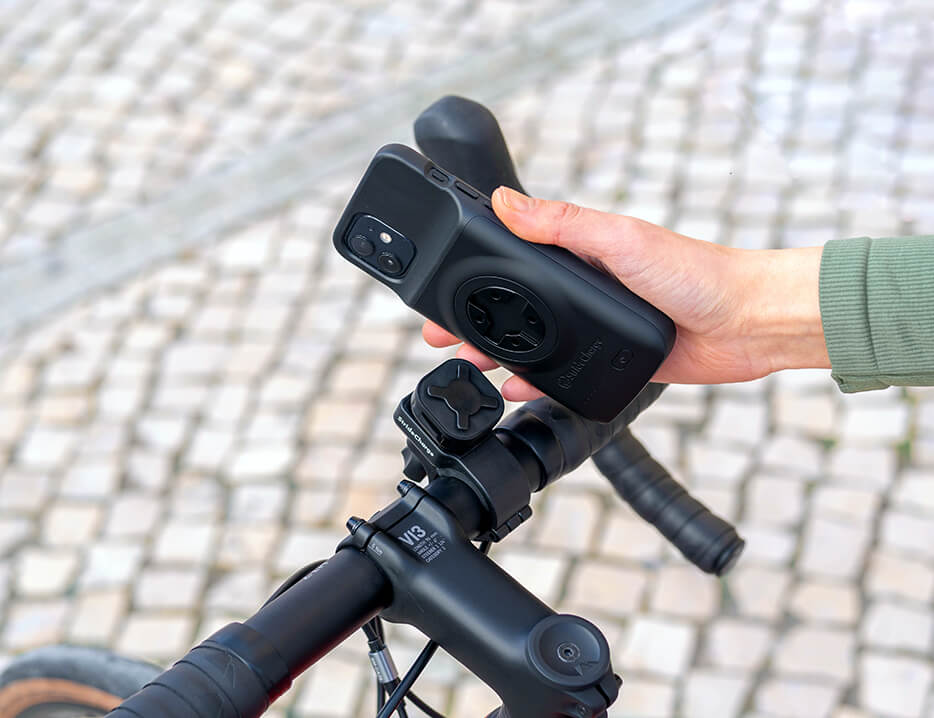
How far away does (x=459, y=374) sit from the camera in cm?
114

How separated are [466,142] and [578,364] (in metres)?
0.30

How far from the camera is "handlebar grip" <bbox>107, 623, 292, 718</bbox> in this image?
2.92ft

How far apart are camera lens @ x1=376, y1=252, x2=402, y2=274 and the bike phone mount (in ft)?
0.60

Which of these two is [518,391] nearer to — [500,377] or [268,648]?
[268,648]

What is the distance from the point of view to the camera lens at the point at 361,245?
49.6 inches

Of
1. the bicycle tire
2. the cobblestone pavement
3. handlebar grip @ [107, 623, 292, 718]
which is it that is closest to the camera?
handlebar grip @ [107, 623, 292, 718]

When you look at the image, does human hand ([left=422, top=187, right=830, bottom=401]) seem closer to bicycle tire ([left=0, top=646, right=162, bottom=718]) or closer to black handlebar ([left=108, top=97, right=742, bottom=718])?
black handlebar ([left=108, top=97, right=742, bottom=718])

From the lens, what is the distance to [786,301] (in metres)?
1.52

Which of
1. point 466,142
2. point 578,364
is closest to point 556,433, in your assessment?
point 578,364

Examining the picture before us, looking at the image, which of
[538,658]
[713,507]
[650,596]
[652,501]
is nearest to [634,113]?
[713,507]

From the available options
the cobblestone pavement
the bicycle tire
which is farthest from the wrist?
the cobblestone pavement

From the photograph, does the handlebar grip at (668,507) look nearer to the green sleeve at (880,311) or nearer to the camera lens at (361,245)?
the green sleeve at (880,311)

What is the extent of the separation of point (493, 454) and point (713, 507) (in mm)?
1910

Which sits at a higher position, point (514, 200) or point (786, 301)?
point (514, 200)
